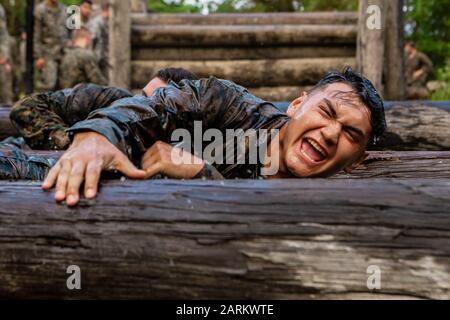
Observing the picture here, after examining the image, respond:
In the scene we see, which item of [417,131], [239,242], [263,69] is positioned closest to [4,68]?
[263,69]

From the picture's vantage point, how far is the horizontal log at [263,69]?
6848mm

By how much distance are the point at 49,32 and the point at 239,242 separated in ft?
29.5

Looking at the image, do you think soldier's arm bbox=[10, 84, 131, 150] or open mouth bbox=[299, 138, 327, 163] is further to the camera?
soldier's arm bbox=[10, 84, 131, 150]

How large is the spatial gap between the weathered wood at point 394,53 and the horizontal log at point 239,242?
15.7ft

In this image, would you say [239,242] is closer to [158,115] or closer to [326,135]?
[158,115]

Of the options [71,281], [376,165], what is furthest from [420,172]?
[71,281]

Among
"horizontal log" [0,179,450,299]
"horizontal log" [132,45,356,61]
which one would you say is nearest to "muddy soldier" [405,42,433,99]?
"horizontal log" [132,45,356,61]

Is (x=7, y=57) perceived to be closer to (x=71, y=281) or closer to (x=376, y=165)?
(x=376, y=165)

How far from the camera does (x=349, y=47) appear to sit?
274 inches

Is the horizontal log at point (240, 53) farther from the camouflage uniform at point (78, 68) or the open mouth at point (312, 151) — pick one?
the open mouth at point (312, 151)

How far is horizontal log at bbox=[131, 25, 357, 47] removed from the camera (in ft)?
22.5

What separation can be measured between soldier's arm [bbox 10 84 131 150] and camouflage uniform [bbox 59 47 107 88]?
4.42 m

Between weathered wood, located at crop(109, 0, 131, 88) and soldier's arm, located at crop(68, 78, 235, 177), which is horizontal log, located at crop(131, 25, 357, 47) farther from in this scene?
soldier's arm, located at crop(68, 78, 235, 177)
